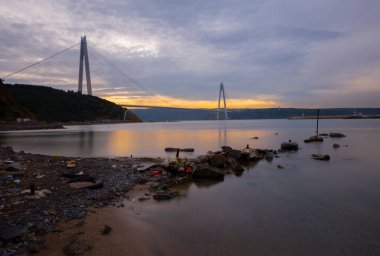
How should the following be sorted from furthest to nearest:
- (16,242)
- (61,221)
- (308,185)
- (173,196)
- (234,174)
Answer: (234,174), (308,185), (173,196), (61,221), (16,242)

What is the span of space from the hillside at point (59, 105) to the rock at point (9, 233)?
7784cm

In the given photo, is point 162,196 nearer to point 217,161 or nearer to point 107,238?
point 107,238

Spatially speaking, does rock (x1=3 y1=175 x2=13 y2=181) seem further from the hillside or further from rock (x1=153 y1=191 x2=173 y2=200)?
the hillside

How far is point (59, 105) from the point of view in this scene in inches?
3465

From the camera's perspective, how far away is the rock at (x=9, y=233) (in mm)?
4722

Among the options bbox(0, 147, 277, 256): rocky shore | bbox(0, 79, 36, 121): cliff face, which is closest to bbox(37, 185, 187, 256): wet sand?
bbox(0, 147, 277, 256): rocky shore

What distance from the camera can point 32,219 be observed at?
5.69m

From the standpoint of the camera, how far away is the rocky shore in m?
5.11

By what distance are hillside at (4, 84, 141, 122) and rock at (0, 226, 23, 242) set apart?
7784 cm

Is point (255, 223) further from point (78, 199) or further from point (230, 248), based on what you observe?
point (78, 199)

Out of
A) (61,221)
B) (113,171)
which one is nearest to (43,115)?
(113,171)

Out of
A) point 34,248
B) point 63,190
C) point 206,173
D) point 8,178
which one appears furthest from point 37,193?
point 206,173

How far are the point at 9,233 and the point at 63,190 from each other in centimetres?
324

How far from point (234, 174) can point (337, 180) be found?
4.09 m
